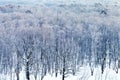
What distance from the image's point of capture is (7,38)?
57250 mm

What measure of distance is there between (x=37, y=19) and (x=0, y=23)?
1176 cm

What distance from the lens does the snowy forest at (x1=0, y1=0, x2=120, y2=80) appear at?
47250mm

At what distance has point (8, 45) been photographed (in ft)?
179

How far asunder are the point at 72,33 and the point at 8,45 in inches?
703

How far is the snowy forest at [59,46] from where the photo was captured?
47250mm

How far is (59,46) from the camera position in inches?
2285

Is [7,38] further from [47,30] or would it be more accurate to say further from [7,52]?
[47,30]

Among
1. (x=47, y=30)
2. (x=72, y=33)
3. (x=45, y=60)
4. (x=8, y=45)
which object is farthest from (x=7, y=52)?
(x=72, y=33)

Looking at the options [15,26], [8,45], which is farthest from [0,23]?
[8,45]

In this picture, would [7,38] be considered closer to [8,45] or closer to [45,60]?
[8,45]

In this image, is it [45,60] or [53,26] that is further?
[53,26]

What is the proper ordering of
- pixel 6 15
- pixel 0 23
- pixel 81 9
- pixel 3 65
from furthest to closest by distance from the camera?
pixel 81 9 → pixel 6 15 → pixel 0 23 → pixel 3 65

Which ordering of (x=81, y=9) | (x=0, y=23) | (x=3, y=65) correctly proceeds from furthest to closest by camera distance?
(x=81, y=9)
(x=0, y=23)
(x=3, y=65)

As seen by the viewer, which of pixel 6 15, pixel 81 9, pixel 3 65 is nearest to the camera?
pixel 3 65
